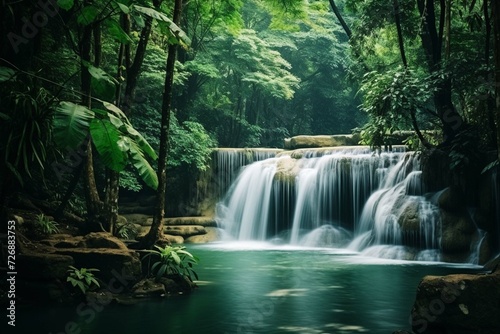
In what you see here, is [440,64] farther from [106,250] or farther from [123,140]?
[123,140]

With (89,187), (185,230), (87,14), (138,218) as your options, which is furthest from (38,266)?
(138,218)

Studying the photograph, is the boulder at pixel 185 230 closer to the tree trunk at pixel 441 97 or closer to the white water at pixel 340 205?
the white water at pixel 340 205

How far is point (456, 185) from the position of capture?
47.6 ft

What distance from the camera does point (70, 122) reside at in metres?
3.65

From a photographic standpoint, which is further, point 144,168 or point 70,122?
point 144,168

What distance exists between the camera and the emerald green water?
282 inches

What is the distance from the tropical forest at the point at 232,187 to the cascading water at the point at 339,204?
6 cm

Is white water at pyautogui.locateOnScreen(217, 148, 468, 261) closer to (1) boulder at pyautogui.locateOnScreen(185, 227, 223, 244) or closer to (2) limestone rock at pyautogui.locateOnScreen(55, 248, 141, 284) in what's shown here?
(1) boulder at pyautogui.locateOnScreen(185, 227, 223, 244)

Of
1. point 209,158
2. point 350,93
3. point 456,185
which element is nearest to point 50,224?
point 456,185

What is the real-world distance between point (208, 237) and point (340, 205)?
5728mm

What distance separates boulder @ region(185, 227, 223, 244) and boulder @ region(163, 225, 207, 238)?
0.18 meters

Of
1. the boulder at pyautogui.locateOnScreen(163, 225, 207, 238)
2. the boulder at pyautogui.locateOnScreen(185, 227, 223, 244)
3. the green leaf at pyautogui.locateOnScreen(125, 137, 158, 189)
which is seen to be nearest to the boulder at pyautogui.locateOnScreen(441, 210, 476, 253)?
the boulder at pyautogui.locateOnScreen(185, 227, 223, 244)

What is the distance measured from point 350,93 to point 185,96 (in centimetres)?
1559

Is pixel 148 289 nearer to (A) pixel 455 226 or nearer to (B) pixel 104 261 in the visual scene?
(B) pixel 104 261
